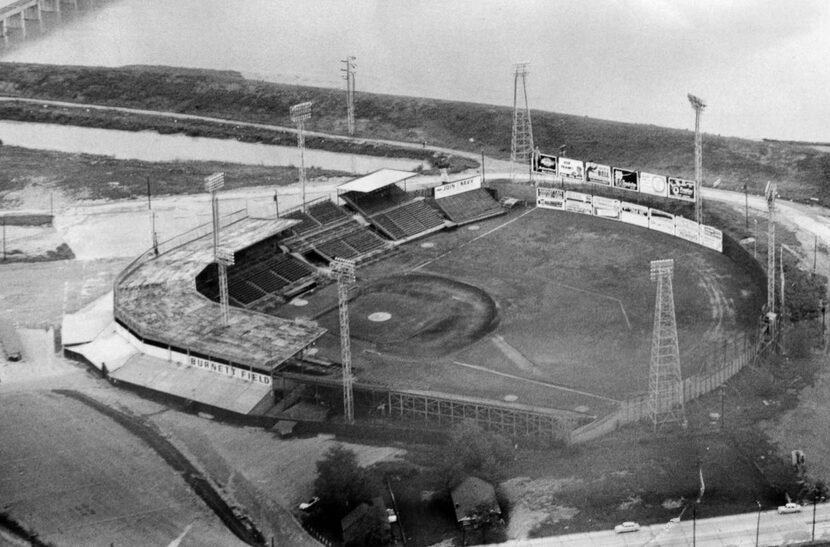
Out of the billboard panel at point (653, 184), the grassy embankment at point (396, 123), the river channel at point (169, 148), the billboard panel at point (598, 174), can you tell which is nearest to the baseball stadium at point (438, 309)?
the billboard panel at point (653, 184)

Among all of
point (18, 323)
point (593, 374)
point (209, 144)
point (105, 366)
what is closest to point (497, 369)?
point (593, 374)

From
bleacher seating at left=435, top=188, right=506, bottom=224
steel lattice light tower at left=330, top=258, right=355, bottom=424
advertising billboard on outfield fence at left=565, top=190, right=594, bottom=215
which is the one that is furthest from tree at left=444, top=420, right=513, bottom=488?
advertising billboard on outfield fence at left=565, top=190, right=594, bottom=215

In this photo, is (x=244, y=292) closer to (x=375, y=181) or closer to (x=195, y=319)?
(x=195, y=319)

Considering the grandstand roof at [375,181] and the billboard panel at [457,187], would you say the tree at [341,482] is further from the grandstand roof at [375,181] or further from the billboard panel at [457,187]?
the billboard panel at [457,187]

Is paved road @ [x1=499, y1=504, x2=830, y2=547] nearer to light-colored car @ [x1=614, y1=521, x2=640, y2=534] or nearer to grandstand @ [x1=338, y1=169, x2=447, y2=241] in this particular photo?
light-colored car @ [x1=614, y1=521, x2=640, y2=534]

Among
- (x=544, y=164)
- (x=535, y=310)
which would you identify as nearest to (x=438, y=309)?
→ (x=535, y=310)
